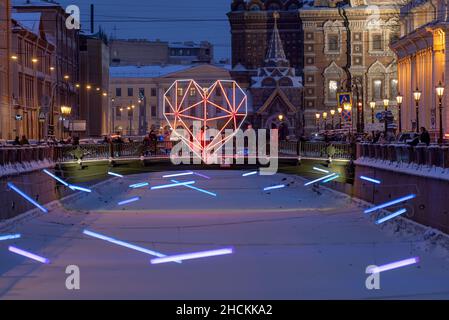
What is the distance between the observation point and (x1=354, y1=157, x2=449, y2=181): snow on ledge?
28667 millimetres

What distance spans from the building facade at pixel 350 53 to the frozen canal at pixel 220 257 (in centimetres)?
8003

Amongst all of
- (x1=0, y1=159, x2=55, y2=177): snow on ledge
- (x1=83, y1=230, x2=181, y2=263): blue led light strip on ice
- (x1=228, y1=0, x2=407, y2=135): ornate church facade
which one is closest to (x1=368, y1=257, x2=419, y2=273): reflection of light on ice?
(x1=83, y1=230, x2=181, y2=263): blue led light strip on ice

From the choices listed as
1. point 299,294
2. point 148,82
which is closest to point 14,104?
point 299,294

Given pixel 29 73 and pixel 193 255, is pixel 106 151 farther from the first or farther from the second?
pixel 193 255

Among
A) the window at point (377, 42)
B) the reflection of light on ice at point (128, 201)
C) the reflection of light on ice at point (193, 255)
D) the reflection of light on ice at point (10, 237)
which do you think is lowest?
the reflection of light on ice at point (128, 201)

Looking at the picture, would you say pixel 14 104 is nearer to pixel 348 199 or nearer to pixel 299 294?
pixel 348 199

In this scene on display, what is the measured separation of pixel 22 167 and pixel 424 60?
60.5m

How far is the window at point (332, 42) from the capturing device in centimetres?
12938

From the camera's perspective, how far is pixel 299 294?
20.7 metres

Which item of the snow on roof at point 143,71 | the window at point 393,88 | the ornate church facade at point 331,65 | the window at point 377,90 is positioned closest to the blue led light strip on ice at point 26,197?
the ornate church facade at point 331,65

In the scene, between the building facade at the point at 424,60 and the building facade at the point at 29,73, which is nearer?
the building facade at the point at 424,60

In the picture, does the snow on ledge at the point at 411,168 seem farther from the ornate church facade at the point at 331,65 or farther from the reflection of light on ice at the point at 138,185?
the ornate church facade at the point at 331,65
